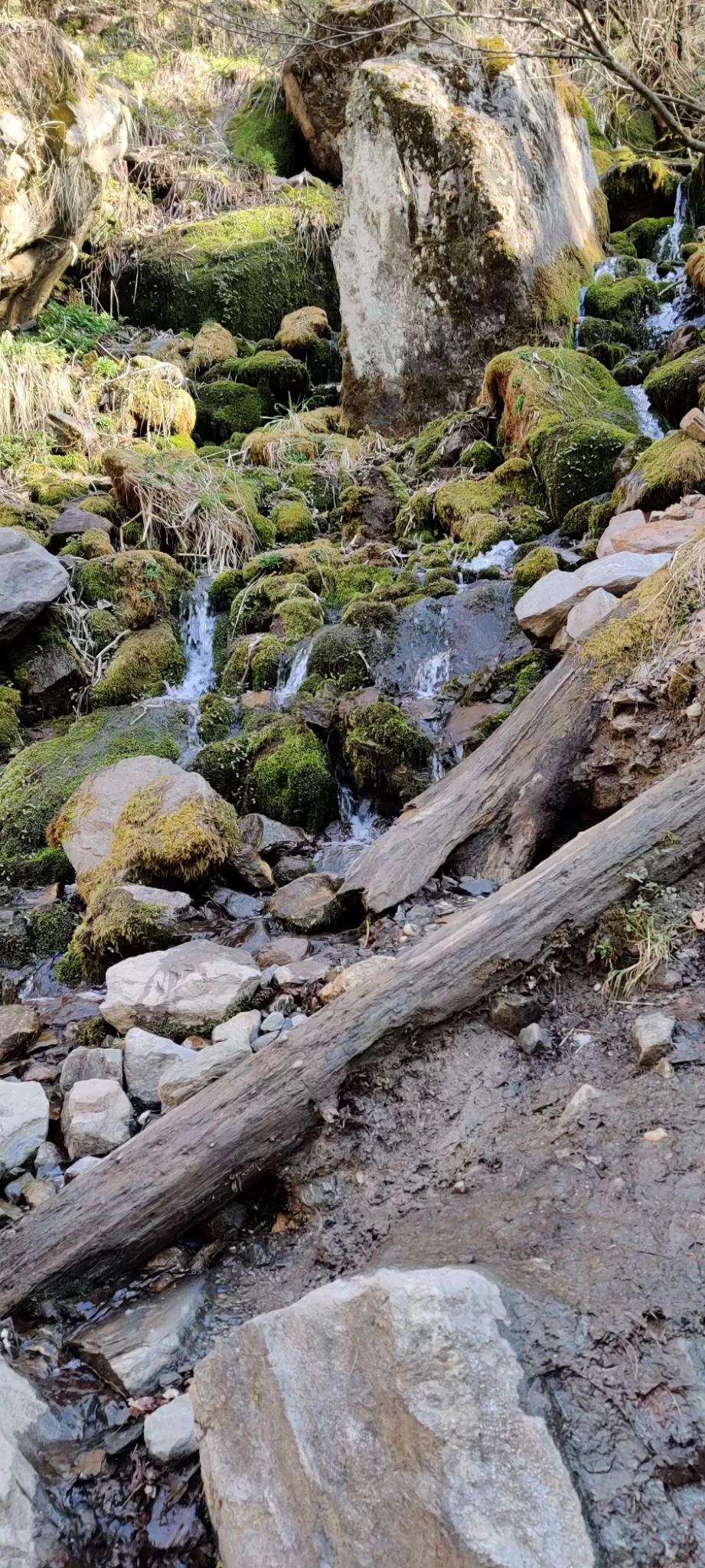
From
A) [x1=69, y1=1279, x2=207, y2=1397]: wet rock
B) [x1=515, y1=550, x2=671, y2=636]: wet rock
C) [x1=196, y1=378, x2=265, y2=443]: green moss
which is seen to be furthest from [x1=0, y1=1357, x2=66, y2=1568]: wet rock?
[x1=196, y1=378, x2=265, y2=443]: green moss

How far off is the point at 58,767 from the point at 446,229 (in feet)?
23.7

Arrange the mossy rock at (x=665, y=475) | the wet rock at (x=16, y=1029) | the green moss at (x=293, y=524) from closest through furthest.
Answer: the wet rock at (x=16, y=1029) < the mossy rock at (x=665, y=475) < the green moss at (x=293, y=524)

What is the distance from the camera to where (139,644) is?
657 centimetres

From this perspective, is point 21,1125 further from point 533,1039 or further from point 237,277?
point 237,277

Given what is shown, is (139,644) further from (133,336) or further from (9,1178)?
(133,336)

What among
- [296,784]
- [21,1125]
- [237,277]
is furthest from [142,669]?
[237,277]

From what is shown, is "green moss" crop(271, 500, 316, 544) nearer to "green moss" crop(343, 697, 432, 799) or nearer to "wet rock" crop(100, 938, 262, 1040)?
"green moss" crop(343, 697, 432, 799)

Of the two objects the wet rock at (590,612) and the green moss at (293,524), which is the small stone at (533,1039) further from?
Result: the green moss at (293,524)

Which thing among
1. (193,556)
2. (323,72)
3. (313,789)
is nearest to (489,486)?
(193,556)

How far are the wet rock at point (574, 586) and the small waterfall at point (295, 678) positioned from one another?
1818 millimetres

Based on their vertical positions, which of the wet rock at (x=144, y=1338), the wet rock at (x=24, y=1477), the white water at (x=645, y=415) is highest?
the wet rock at (x=24, y=1477)

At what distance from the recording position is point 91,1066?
3064 millimetres

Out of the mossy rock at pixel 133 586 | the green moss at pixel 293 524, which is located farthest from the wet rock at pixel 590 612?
the green moss at pixel 293 524

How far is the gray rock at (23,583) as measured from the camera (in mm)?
6312
